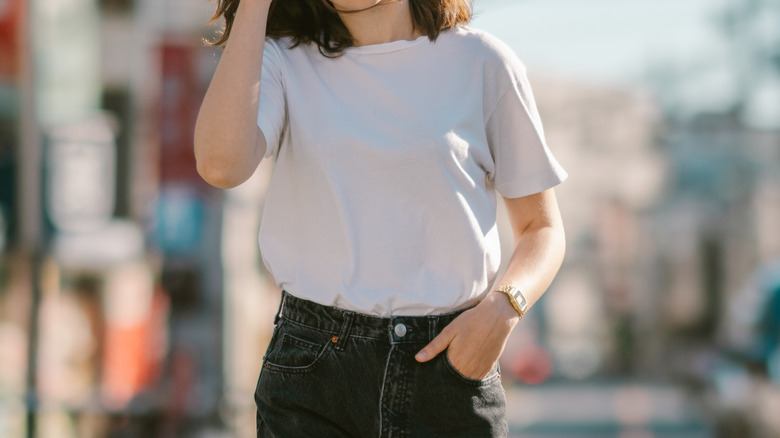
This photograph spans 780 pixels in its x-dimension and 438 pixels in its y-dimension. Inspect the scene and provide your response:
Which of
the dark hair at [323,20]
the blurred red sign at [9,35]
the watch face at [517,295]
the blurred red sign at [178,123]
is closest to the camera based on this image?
the watch face at [517,295]

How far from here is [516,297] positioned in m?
1.91

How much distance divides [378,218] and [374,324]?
202 mm

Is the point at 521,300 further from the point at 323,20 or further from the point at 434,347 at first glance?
the point at 323,20

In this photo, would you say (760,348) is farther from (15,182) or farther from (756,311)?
(15,182)

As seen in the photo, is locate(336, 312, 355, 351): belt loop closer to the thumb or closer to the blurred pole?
the thumb

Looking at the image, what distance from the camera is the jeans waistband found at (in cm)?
186

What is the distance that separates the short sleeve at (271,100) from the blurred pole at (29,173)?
216 inches

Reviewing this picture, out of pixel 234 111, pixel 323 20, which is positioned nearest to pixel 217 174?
pixel 234 111

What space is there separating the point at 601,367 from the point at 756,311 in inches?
1150

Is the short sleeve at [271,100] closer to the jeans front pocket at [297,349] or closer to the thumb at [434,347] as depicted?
the jeans front pocket at [297,349]

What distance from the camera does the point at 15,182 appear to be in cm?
746

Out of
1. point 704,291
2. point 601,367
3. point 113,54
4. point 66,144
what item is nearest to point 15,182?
point 66,144

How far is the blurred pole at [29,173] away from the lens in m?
7.25

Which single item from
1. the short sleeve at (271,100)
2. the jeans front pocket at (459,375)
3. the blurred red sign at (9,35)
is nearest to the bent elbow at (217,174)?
the short sleeve at (271,100)
